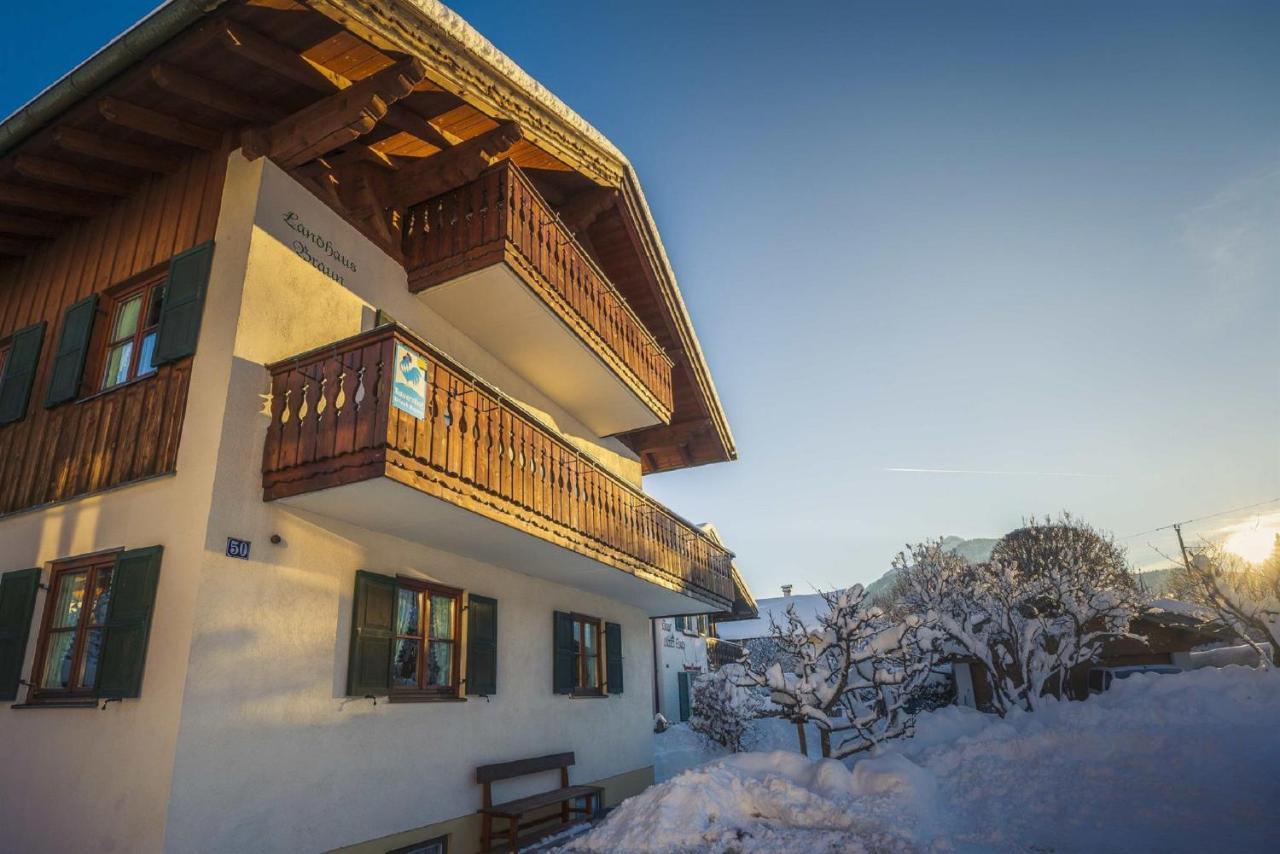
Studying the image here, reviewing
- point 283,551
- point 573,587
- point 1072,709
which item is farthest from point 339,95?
point 1072,709

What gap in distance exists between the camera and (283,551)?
6977 millimetres

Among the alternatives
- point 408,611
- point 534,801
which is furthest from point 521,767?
point 408,611

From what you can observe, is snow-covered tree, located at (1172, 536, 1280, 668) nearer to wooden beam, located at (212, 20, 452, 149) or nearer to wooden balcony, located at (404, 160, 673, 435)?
wooden balcony, located at (404, 160, 673, 435)

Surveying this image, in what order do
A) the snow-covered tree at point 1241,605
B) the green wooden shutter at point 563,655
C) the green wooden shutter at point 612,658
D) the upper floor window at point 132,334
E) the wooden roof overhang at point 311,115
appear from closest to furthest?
the wooden roof overhang at point 311,115 < the upper floor window at point 132,334 < the green wooden shutter at point 563,655 < the green wooden shutter at point 612,658 < the snow-covered tree at point 1241,605

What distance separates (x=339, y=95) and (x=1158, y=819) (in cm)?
1228

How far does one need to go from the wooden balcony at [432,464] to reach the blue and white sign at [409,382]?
4cm

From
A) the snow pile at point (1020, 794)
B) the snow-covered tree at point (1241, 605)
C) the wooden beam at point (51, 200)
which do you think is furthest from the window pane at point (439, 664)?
the snow-covered tree at point (1241, 605)

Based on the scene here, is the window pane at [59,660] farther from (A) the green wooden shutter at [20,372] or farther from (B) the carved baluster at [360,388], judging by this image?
(B) the carved baluster at [360,388]

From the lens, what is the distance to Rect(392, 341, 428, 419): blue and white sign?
21.5ft

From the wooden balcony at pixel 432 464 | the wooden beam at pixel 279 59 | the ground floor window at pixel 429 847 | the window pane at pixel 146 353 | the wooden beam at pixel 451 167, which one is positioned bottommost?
the ground floor window at pixel 429 847

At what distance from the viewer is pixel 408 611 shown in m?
8.55

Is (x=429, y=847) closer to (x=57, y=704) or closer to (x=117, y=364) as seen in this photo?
(x=57, y=704)

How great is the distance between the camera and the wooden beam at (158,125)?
751 cm

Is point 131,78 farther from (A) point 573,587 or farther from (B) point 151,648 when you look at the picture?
(A) point 573,587
